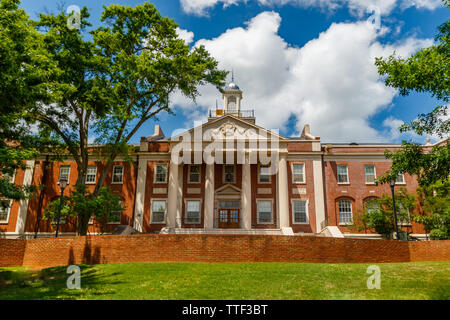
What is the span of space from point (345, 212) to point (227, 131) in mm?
12980

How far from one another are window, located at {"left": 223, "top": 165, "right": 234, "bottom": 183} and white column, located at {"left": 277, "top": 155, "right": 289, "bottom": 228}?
15.0 ft

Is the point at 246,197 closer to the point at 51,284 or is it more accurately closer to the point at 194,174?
the point at 194,174

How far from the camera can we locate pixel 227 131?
30.4 m

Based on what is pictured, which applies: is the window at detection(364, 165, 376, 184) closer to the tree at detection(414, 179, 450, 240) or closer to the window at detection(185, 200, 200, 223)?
the tree at detection(414, 179, 450, 240)

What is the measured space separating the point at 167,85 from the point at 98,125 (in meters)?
6.07

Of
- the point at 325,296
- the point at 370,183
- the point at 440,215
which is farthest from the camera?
the point at 370,183

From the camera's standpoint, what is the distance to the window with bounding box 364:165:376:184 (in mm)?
30734

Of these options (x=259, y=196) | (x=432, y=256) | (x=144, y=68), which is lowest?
(x=432, y=256)

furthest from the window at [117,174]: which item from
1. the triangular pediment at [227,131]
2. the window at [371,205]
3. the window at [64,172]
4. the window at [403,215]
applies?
the window at [403,215]

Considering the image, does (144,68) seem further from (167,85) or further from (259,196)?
(259,196)

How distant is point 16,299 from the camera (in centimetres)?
1102

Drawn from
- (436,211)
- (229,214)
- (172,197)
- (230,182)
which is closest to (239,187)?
(230,182)

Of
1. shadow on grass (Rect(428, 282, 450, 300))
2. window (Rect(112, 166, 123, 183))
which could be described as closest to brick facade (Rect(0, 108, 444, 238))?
window (Rect(112, 166, 123, 183))
